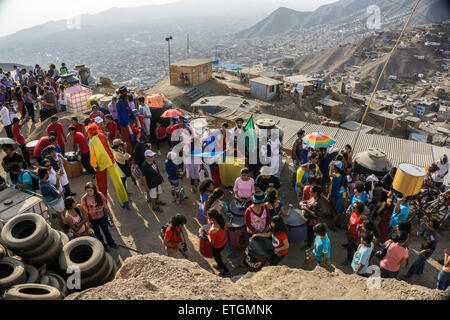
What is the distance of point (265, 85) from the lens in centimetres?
3284

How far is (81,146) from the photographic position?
8.73 meters

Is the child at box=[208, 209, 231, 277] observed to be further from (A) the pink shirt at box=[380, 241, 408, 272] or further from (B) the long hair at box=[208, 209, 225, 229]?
(A) the pink shirt at box=[380, 241, 408, 272]

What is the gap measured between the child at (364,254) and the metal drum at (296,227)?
1.43 metres

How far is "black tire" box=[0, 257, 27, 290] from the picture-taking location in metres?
4.33

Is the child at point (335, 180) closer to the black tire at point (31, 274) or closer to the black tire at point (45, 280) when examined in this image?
the black tire at point (45, 280)

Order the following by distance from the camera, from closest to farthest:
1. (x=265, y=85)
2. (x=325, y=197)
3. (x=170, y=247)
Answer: (x=170, y=247)
(x=325, y=197)
(x=265, y=85)

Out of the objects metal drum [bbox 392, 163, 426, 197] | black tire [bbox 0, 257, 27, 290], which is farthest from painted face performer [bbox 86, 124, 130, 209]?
metal drum [bbox 392, 163, 426, 197]

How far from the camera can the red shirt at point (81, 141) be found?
8.44 metres

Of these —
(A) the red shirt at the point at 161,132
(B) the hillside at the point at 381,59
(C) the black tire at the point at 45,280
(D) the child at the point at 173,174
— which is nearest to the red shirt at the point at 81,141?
(D) the child at the point at 173,174

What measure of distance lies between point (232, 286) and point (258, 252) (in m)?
1.50

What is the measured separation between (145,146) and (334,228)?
5.60m

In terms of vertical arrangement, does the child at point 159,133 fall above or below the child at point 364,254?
above
